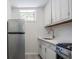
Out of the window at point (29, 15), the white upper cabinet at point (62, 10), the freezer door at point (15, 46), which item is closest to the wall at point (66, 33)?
the white upper cabinet at point (62, 10)

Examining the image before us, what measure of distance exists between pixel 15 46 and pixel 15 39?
0.77ft

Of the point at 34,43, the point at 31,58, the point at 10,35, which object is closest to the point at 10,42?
the point at 10,35

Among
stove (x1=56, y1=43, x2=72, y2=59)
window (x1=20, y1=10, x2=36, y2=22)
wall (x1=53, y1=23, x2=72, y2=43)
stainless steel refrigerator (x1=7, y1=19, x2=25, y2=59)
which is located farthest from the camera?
window (x1=20, y1=10, x2=36, y2=22)

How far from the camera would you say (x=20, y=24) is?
155 inches

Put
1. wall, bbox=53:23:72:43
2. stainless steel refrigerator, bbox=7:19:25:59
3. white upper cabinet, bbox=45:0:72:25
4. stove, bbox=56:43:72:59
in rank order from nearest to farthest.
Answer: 1. stove, bbox=56:43:72:59
2. white upper cabinet, bbox=45:0:72:25
3. wall, bbox=53:23:72:43
4. stainless steel refrigerator, bbox=7:19:25:59

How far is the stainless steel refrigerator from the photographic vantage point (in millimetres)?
3822

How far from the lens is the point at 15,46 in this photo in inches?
152

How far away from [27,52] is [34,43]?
612 millimetres

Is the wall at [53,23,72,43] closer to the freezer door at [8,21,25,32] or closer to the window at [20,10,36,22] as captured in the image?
the freezer door at [8,21,25,32]

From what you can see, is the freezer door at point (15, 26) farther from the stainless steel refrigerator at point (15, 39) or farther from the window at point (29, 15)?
the window at point (29, 15)

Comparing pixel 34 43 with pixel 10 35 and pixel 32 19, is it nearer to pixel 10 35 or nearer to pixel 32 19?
pixel 32 19

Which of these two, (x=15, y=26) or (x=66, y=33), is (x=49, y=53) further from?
(x=15, y=26)

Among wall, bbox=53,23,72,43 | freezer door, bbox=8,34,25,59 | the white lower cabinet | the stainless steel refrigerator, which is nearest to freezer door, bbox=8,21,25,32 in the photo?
the stainless steel refrigerator

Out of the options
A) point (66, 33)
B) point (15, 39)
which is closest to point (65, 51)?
point (66, 33)
